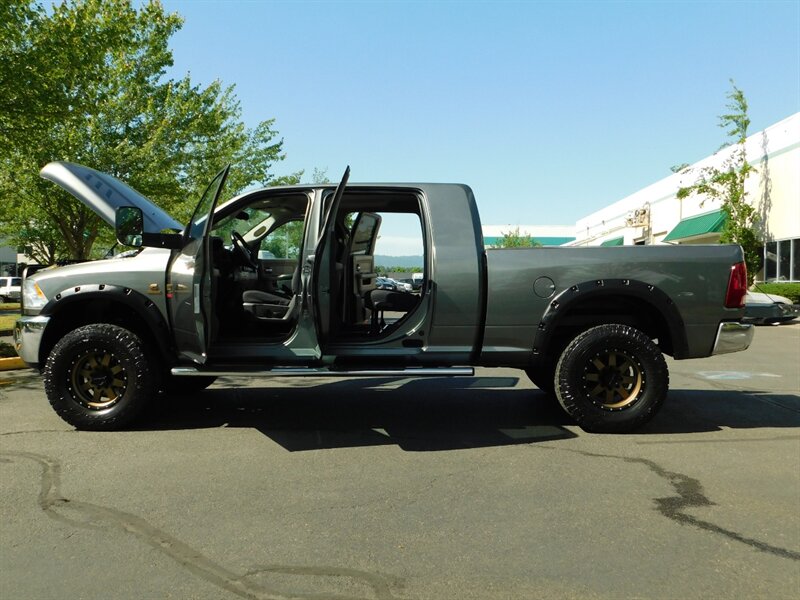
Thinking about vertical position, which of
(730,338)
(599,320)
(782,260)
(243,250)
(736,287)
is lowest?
(730,338)

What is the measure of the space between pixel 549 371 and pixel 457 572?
372 cm

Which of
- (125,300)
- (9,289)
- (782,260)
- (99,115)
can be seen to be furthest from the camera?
(9,289)

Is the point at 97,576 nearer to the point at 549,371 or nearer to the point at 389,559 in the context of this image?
the point at 389,559

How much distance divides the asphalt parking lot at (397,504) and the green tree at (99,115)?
235 inches

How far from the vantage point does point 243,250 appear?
644cm

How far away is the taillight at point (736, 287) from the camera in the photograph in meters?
5.56

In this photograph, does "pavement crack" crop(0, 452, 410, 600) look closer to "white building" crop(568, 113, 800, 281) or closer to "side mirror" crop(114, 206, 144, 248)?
"side mirror" crop(114, 206, 144, 248)

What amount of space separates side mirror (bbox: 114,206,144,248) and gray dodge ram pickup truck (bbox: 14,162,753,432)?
0.04 feet

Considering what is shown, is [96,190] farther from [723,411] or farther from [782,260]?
[782,260]

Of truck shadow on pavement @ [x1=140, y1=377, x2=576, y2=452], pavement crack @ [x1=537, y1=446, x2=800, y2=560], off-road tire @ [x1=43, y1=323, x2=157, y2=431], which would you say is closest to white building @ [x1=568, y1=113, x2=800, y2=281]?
truck shadow on pavement @ [x1=140, y1=377, x2=576, y2=452]

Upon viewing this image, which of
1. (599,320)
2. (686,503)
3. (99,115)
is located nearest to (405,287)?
(599,320)

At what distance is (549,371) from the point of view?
21.4 feet

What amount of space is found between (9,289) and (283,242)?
42209 mm

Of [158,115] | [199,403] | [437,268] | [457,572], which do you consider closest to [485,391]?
[437,268]
